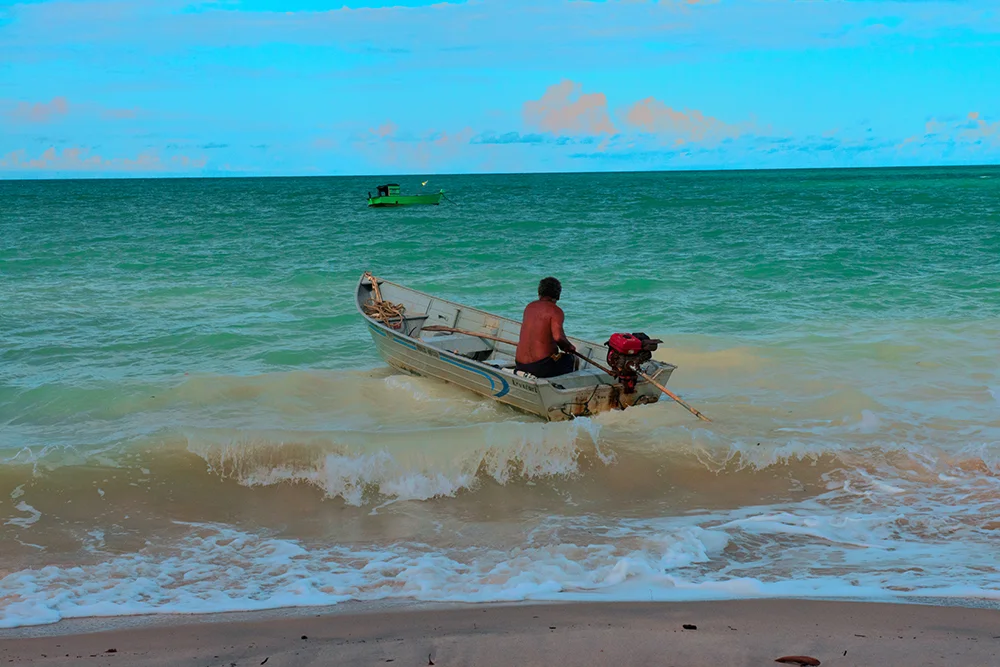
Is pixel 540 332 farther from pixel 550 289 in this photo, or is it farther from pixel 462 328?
pixel 462 328

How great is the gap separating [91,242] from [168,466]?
24.5 meters

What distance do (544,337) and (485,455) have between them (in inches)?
69.5

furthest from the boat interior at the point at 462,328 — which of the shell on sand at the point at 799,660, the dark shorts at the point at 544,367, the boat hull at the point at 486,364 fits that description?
the shell on sand at the point at 799,660

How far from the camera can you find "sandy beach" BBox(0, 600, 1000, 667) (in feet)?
13.9

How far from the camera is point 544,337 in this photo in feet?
30.8

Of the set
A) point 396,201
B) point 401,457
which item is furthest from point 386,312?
point 396,201

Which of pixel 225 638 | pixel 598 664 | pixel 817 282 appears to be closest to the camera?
pixel 598 664

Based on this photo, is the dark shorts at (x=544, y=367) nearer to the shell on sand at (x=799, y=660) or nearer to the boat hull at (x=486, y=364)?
the boat hull at (x=486, y=364)

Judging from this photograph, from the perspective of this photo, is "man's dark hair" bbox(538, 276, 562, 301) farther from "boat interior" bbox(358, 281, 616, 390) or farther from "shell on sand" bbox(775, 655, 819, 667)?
"shell on sand" bbox(775, 655, 819, 667)

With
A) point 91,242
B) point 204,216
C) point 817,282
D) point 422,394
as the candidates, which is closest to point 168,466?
point 422,394

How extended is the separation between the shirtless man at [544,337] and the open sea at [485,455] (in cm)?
61

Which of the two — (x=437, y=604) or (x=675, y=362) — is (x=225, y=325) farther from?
(x=437, y=604)

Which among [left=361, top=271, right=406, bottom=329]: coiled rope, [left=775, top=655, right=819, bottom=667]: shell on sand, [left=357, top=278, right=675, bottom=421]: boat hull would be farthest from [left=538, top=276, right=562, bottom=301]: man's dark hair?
[left=775, top=655, right=819, bottom=667]: shell on sand

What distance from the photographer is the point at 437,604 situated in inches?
202
